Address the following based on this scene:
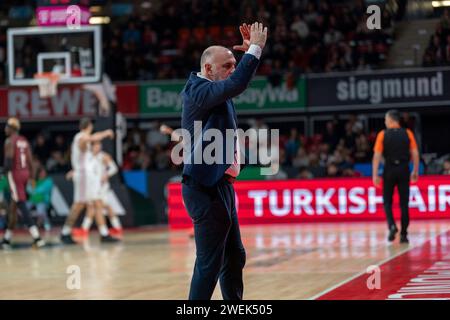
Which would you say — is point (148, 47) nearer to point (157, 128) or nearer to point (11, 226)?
point (157, 128)

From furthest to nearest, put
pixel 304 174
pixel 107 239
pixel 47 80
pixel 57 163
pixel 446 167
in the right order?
pixel 57 163 → pixel 304 174 → pixel 47 80 → pixel 446 167 → pixel 107 239

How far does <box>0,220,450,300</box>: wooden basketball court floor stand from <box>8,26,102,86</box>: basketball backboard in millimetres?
3577

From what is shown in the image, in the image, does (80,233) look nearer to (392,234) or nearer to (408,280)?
(392,234)

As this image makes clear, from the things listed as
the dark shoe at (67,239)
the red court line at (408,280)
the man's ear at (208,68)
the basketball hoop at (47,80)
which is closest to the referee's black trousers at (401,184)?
the red court line at (408,280)

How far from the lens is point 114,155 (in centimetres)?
Result: 2178

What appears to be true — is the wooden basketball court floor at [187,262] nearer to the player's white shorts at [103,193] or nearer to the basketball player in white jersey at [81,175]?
the basketball player in white jersey at [81,175]

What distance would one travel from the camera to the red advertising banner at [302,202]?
64.9 feet

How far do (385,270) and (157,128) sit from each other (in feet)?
52.0

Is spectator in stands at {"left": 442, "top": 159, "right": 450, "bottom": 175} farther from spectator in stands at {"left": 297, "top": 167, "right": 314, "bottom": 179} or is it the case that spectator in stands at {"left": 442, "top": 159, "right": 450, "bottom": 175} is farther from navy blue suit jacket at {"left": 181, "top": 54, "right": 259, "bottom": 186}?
navy blue suit jacket at {"left": 181, "top": 54, "right": 259, "bottom": 186}

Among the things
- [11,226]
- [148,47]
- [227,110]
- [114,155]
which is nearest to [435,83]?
[114,155]

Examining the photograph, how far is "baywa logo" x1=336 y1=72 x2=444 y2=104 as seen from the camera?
21469 mm

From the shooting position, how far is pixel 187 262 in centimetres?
1297

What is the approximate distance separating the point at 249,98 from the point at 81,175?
9.19m

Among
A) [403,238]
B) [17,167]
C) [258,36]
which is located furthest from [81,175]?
[258,36]
